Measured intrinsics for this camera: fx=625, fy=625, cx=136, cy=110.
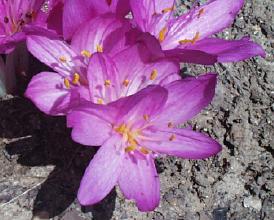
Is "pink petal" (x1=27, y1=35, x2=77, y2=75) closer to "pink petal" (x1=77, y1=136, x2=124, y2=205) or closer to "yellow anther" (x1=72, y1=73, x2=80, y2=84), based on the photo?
"yellow anther" (x1=72, y1=73, x2=80, y2=84)

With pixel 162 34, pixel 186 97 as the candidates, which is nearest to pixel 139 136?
pixel 186 97

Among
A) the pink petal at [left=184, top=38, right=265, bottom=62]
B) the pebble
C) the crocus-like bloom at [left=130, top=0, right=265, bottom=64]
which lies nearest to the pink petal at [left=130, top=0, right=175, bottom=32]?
the crocus-like bloom at [left=130, top=0, right=265, bottom=64]

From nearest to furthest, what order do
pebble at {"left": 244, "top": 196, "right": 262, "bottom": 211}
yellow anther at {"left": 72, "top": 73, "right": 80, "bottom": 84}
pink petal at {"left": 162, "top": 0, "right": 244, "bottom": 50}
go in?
yellow anther at {"left": 72, "top": 73, "right": 80, "bottom": 84} → pink petal at {"left": 162, "top": 0, "right": 244, "bottom": 50} → pebble at {"left": 244, "top": 196, "right": 262, "bottom": 211}

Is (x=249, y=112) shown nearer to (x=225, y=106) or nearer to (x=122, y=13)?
(x=225, y=106)

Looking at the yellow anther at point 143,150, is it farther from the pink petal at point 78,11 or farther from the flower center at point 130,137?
the pink petal at point 78,11

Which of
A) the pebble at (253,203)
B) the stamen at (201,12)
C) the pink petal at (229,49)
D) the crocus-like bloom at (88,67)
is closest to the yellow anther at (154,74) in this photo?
the crocus-like bloom at (88,67)

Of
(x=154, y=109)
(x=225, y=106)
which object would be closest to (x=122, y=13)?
(x=154, y=109)
